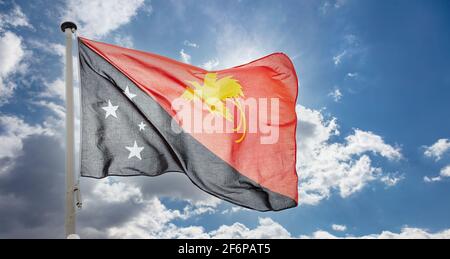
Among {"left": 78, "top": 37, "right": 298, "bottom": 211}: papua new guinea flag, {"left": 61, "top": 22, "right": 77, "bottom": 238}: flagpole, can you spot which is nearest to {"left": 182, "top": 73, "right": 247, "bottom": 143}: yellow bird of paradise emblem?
{"left": 78, "top": 37, "right": 298, "bottom": 211}: papua new guinea flag

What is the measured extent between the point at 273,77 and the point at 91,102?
188 inches

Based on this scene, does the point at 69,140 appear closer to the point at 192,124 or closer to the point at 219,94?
the point at 192,124

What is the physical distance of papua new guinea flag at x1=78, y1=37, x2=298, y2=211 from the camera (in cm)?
975

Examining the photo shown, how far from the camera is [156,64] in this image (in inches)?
433

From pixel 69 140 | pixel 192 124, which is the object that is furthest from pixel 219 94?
pixel 69 140

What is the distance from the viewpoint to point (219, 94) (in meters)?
11.5

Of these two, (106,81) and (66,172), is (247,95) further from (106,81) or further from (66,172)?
(66,172)

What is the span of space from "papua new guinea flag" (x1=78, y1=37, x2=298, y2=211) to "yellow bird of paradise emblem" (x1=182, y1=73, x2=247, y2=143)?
3cm

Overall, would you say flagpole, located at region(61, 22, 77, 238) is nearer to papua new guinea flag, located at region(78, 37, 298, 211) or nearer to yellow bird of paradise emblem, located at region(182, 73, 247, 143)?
papua new guinea flag, located at region(78, 37, 298, 211)

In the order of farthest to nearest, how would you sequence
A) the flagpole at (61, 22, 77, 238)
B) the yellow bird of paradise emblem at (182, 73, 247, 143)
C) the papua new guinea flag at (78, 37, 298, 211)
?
the yellow bird of paradise emblem at (182, 73, 247, 143) < the papua new guinea flag at (78, 37, 298, 211) < the flagpole at (61, 22, 77, 238)

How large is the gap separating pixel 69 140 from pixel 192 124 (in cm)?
304

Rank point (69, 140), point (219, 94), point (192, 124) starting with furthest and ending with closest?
1. point (219, 94)
2. point (192, 124)
3. point (69, 140)

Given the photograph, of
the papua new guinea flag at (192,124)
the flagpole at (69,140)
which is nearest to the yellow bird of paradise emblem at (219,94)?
the papua new guinea flag at (192,124)
